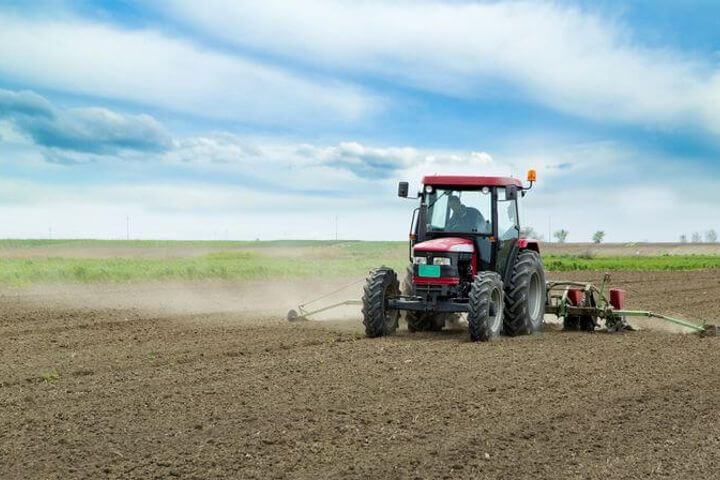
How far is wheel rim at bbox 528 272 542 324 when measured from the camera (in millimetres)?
13938

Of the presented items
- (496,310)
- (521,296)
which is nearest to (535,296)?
(521,296)

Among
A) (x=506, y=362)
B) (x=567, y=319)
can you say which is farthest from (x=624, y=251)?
(x=506, y=362)

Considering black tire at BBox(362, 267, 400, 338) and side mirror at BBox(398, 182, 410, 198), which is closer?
black tire at BBox(362, 267, 400, 338)

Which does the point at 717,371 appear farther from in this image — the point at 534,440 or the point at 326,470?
the point at 326,470

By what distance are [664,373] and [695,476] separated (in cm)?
397

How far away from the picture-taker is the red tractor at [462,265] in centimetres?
1240

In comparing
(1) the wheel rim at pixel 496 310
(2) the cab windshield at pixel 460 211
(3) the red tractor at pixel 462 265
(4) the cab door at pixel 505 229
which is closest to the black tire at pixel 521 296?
(3) the red tractor at pixel 462 265

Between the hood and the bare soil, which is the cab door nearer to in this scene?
the hood

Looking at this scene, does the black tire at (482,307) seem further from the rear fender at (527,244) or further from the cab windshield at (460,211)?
the rear fender at (527,244)

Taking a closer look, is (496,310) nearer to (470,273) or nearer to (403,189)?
(470,273)

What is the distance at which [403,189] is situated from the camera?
1297cm

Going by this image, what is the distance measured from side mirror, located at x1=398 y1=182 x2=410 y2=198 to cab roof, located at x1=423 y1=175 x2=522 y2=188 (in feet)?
1.19

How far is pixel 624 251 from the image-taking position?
81.0 metres

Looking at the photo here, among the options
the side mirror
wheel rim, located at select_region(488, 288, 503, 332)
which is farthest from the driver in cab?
wheel rim, located at select_region(488, 288, 503, 332)
